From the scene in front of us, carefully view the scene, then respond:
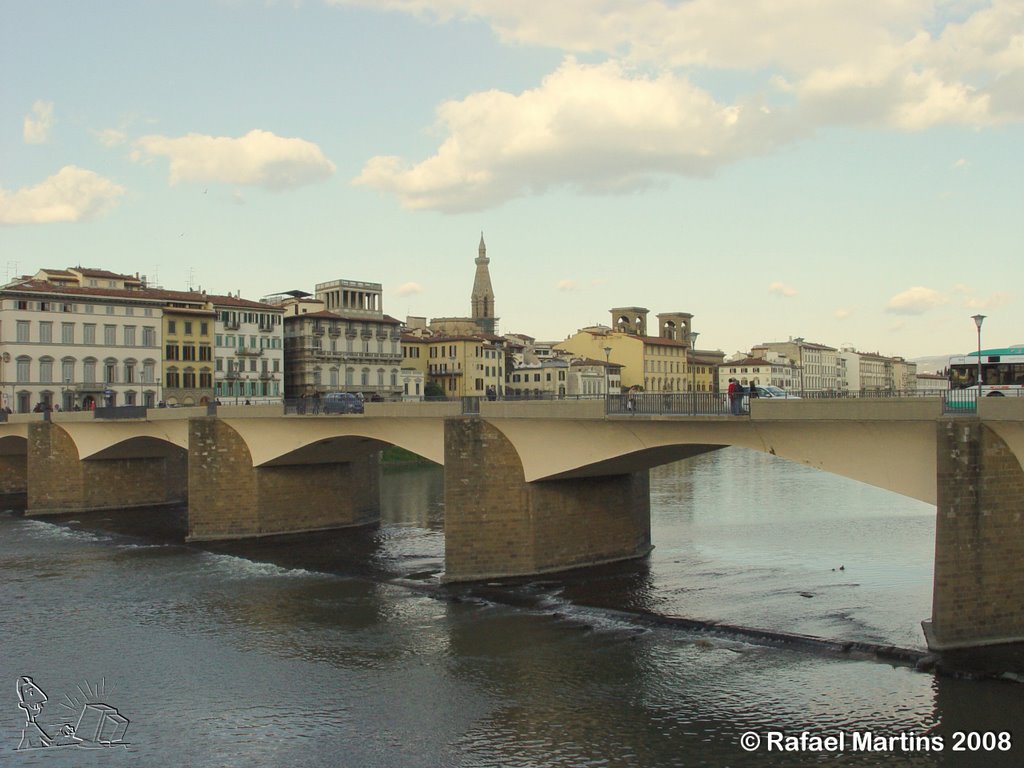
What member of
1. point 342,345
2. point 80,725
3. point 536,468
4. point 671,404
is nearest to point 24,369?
point 342,345

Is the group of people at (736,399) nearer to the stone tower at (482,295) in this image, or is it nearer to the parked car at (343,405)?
the parked car at (343,405)

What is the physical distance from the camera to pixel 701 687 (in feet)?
61.8

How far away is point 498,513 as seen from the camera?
28.7 m

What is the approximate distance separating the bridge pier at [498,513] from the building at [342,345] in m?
54.9

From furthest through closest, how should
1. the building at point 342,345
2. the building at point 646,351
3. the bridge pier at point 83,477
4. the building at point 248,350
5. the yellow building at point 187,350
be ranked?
the building at point 646,351, the building at point 342,345, the building at point 248,350, the yellow building at point 187,350, the bridge pier at point 83,477

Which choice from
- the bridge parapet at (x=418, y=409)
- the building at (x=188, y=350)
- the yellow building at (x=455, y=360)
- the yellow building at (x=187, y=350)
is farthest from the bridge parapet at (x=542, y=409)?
the yellow building at (x=455, y=360)

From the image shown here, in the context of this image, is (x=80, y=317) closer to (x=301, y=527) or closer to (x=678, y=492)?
(x=301, y=527)

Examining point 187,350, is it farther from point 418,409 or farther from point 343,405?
point 418,409

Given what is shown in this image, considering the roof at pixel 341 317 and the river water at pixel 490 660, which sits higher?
the roof at pixel 341 317

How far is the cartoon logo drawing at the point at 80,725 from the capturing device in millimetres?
17828

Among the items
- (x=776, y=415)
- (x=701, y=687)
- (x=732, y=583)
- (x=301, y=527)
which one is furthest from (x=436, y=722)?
(x=301, y=527)

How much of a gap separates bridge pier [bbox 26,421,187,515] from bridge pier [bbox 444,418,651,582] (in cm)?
2815

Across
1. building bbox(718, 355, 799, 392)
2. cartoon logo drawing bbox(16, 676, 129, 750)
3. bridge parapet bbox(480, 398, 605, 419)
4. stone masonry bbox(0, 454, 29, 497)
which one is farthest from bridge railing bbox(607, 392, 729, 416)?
building bbox(718, 355, 799, 392)

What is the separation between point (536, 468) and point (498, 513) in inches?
67.7
